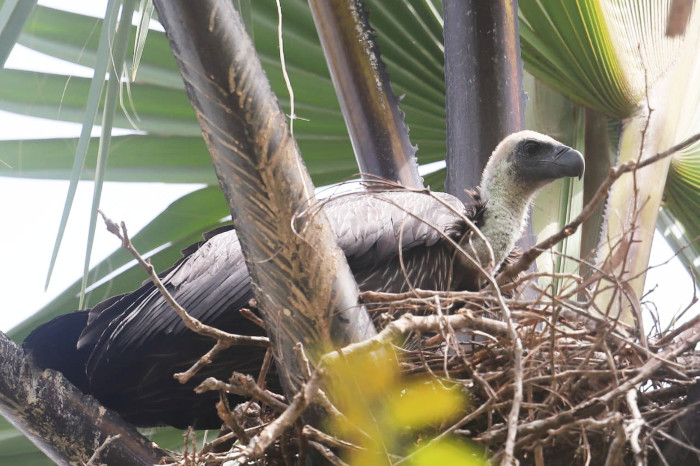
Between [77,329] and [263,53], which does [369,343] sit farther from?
[263,53]

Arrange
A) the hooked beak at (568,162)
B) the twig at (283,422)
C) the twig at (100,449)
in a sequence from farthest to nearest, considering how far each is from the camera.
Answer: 1. the hooked beak at (568,162)
2. the twig at (100,449)
3. the twig at (283,422)

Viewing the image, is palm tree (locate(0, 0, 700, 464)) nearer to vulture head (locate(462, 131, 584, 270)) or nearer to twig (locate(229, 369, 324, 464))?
vulture head (locate(462, 131, 584, 270))

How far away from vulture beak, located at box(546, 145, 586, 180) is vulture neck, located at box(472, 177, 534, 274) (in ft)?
0.57

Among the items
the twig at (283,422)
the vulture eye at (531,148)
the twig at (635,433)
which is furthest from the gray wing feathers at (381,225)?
the twig at (283,422)

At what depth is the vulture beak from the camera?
169 inches

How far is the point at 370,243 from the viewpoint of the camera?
3.91 m

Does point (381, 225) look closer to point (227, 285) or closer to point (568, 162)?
point (227, 285)

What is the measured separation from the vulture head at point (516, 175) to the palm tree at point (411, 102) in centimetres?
26

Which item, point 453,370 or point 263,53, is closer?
point 453,370

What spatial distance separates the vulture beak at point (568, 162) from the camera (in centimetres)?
428

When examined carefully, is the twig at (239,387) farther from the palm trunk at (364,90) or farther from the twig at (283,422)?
the palm trunk at (364,90)

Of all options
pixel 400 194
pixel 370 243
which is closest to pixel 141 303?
pixel 370 243

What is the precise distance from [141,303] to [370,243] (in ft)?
3.18

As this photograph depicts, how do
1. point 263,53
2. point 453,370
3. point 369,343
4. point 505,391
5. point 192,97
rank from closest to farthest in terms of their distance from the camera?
1. point 369,343
2. point 192,97
3. point 505,391
4. point 453,370
5. point 263,53
